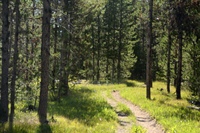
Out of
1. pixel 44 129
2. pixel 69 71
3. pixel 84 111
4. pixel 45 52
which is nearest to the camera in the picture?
pixel 44 129

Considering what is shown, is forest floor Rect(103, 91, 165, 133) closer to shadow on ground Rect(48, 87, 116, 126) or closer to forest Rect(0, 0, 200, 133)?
forest Rect(0, 0, 200, 133)

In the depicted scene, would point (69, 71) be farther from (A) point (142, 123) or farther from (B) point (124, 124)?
(A) point (142, 123)

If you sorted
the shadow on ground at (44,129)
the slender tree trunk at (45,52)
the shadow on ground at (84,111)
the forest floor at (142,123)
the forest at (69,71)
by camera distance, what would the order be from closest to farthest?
the shadow on ground at (44,129) → the slender tree trunk at (45,52) → the forest at (69,71) → the forest floor at (142,123) → the shadow on ground at (84,111)

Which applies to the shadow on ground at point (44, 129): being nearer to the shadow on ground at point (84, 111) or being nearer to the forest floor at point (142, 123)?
the shadow on ground at point (84, 111)

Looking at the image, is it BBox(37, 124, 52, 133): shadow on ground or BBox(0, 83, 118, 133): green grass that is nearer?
BBox(37, 124, 52, 133): shadow on ground

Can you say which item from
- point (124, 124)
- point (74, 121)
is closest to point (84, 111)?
point (74, 121)

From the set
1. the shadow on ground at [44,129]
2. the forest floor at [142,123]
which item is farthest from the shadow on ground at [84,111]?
the shadow on ground at [44,129]

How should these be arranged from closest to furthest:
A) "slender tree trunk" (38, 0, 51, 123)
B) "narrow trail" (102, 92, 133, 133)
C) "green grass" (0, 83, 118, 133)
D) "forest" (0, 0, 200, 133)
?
"green grass" (0, 83, 118, 133) < "slender tree trunk" (38, 0, 51, 123) < "forest" (0, 0, 200, 133) < "narrow trail" (102, 92, 133, 133)

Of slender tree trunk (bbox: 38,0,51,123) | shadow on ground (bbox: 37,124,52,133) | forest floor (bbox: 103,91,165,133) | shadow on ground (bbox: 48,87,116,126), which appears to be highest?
slender tree trunk (bbox: 38,0,51,123)

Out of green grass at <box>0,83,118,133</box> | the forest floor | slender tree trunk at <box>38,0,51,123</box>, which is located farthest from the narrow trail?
slender tree trunk at <box>38,0,51,123</box>

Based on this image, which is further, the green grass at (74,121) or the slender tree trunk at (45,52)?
the slender tree trunk at (45,52)

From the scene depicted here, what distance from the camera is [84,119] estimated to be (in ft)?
31.1

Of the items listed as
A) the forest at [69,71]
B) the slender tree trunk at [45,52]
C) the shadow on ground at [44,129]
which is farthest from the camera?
the forest at [69,71]

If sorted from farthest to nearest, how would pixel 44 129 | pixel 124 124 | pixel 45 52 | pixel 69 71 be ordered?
1. pixel 69 71
2. pixel 124 124
3. pixel 45 52
4. pixel 44 129
